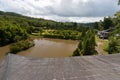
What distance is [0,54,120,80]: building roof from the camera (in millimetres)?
5957

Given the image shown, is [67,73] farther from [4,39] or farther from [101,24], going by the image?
[101,24]

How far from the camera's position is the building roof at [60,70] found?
5957mm

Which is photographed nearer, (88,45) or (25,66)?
(25,66)

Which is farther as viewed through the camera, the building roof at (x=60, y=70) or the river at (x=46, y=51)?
the river at (x=46, y=51)

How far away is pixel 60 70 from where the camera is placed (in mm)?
6629

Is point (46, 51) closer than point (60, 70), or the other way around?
point (60, 70)

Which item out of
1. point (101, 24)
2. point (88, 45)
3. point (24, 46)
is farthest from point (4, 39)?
point (101, 24)

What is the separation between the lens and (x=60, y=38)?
64.0 meters

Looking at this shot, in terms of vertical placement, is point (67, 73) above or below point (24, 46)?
above

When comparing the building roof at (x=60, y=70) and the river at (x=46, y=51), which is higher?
the building roof at (x=60, y=70)

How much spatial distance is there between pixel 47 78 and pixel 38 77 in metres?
0.29

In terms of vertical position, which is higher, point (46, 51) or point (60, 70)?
point (60, 70)

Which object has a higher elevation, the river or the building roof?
the building roof

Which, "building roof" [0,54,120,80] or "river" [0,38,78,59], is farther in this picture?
"river" [0,38,78,59]
